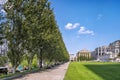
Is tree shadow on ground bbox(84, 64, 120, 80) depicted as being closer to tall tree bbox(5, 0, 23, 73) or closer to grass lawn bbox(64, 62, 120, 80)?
grass lawn bbox(64, 62, 120, 80)

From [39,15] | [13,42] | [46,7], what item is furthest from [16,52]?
[46,7]

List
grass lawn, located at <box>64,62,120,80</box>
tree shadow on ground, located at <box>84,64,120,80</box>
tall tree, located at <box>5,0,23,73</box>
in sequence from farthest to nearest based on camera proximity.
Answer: tree shadow on ground, located at <box>84,64,120,80</box>
tall tree, located at <box>5,0,23,73</box>
grass lawn, located at <box>64,62,120,80</box>

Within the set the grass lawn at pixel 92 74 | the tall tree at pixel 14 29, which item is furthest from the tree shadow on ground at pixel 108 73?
the tall tree at pixel 14 29

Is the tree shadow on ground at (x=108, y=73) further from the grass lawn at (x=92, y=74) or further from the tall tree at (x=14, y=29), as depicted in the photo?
the tall tree at (x=14, y=29)

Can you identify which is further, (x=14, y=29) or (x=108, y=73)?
(x=108, y=73)

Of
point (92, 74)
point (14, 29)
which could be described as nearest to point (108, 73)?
point (92, 74)

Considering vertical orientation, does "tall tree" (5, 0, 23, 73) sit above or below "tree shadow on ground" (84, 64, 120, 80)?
above

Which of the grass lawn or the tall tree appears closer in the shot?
the grass lawn

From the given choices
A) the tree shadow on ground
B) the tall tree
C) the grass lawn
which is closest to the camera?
the grass lawn

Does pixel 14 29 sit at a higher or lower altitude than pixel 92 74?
higher

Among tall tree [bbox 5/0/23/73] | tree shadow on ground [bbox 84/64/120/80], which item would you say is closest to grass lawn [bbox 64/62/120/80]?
tree shadow on ground [bbox 84/64/120/80]

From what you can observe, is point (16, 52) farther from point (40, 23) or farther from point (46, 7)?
point (46, 7)

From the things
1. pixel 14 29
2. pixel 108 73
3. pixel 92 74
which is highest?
pixel 14 29

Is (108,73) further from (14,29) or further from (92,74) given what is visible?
(14,29)
